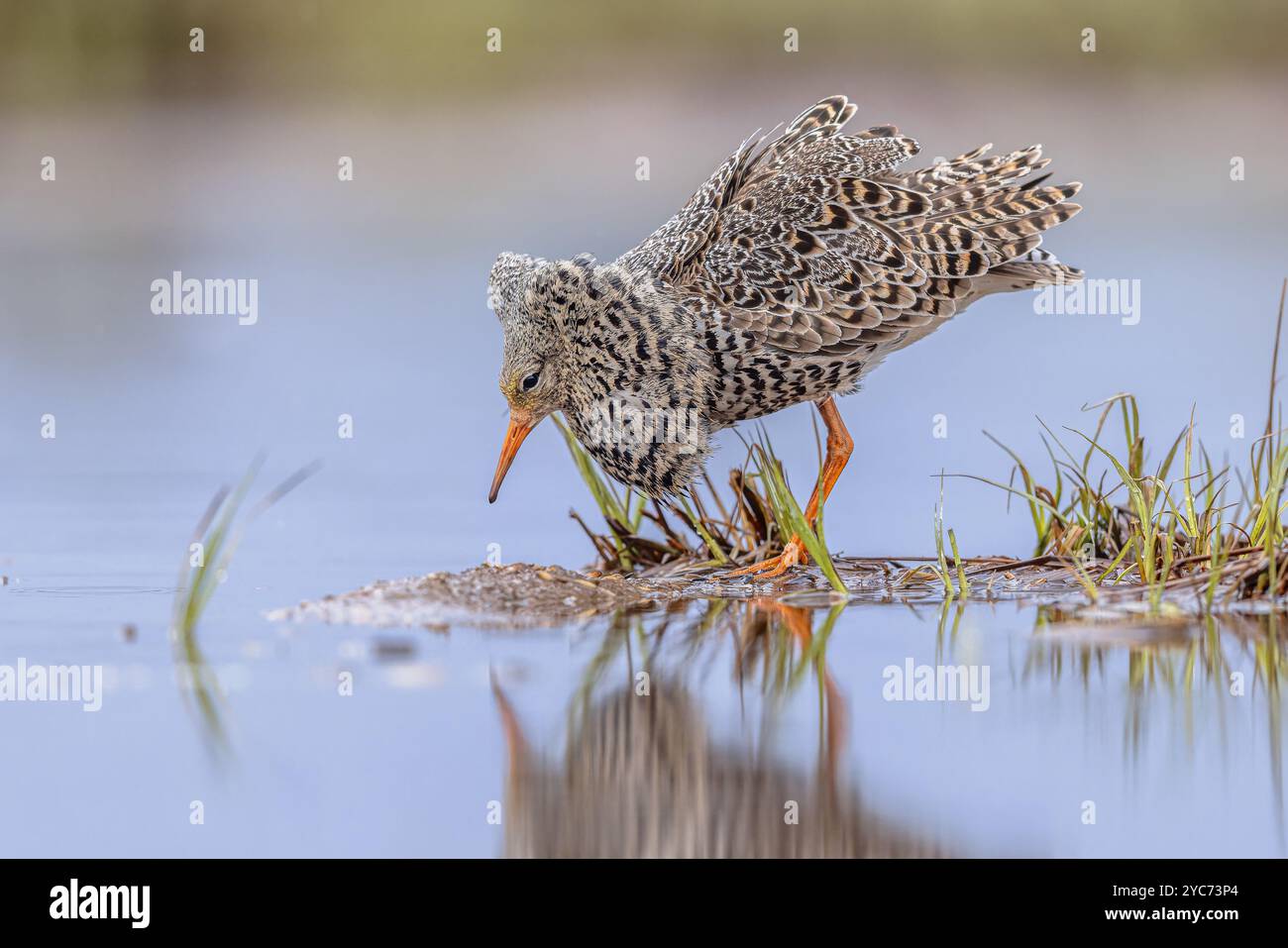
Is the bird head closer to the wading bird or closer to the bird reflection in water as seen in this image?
the wading bird

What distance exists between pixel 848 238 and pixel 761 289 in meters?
0.64

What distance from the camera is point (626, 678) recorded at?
17.1 ft

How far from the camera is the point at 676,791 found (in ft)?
13.6

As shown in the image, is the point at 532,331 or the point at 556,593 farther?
the point at 532,331

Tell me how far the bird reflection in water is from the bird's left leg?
177 centimetres

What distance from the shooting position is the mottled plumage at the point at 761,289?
7.05 metres

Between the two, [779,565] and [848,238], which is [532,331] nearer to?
[779,565]

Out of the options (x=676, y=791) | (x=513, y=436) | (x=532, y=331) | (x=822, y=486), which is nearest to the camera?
(x=676, y=791)

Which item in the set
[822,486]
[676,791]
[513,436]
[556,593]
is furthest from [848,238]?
[676,791]

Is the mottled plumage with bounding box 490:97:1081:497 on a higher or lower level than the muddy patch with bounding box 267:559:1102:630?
higher

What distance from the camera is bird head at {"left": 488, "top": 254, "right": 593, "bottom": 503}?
7.07 m

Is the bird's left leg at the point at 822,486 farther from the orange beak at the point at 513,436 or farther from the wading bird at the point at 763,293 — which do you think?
the orange beak at the point at 513,436

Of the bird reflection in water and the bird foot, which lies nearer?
the bird reflection in water

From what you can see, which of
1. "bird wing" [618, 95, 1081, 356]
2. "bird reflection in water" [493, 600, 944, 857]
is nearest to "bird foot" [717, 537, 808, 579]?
"bird wing" [618, 95, 1081, 356]
